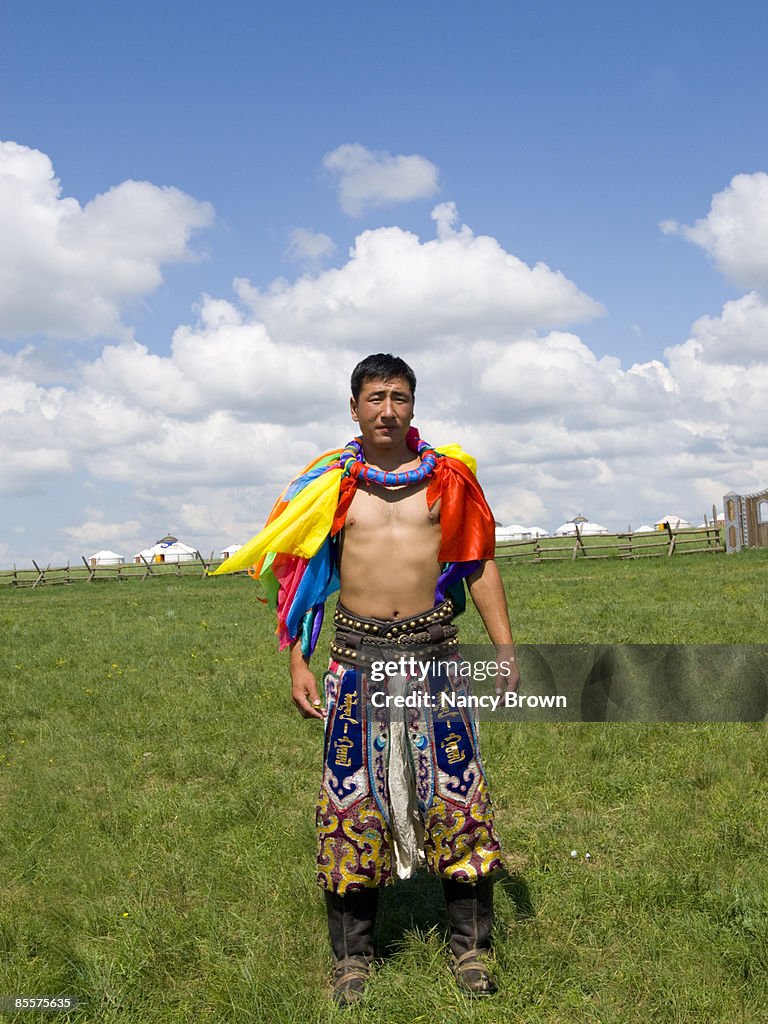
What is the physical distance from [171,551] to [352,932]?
85583 millimetres

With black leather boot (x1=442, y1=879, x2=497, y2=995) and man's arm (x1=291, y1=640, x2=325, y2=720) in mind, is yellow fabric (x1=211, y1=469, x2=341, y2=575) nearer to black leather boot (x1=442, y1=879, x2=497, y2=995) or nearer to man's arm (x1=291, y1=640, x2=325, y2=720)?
man's arm (x1=291, y1=640, x2=325, y2=720)

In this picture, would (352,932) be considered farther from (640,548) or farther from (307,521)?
(640,548)

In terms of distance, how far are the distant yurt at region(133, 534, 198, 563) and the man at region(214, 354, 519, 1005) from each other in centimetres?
8074

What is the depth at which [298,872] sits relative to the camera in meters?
4.55

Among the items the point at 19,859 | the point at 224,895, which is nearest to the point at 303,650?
the point at 224,895

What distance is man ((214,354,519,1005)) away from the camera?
11.5 feet

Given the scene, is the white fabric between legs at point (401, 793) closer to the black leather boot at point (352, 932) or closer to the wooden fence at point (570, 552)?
the black leather boot at point (352, 932)

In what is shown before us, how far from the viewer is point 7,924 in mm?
4199

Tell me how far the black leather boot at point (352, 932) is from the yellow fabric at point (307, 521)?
1.48 m

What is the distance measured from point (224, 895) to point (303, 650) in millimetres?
1638

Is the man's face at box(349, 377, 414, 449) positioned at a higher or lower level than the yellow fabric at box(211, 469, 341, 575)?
higher

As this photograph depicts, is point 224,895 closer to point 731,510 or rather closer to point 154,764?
point 154,764

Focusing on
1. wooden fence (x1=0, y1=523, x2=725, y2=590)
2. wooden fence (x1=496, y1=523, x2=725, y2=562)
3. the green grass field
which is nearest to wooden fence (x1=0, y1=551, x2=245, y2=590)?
wooden fence (x1=0, y1=523, x2=725, y2=590)

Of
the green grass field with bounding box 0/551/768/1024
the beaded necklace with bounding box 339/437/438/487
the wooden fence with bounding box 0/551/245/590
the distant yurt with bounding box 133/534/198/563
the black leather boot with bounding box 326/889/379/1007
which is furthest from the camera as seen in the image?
the distant yurt with bounding box 133/534/198/563
